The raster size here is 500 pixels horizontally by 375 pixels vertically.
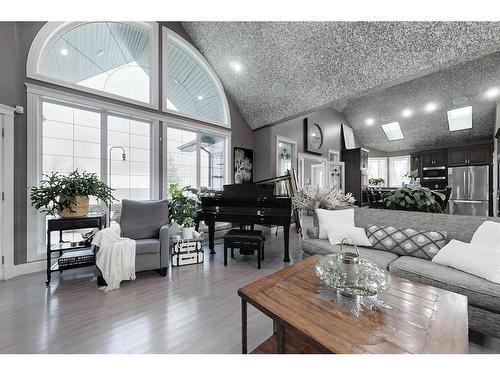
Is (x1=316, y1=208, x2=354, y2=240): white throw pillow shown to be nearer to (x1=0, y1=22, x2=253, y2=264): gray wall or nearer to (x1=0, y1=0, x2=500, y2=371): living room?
(x1=0, y1=0, x2=500, y2=371): living room

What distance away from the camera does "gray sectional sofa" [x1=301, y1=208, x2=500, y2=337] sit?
4.61ft

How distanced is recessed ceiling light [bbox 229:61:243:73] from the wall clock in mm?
2743

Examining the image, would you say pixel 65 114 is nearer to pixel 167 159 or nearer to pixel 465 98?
pixel 167 159

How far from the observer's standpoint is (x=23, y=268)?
8.61ft

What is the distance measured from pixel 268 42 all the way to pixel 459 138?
7.41 m

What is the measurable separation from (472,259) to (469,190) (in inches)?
262

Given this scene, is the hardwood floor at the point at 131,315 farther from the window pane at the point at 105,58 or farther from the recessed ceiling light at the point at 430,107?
the recessed ceiling light at the point at 430,107

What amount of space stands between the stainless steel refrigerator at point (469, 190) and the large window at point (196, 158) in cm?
727

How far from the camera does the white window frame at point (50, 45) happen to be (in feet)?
8.79

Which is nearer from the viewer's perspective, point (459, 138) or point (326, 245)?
point (326, 245)

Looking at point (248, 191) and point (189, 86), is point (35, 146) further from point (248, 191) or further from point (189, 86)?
point (248, 191)

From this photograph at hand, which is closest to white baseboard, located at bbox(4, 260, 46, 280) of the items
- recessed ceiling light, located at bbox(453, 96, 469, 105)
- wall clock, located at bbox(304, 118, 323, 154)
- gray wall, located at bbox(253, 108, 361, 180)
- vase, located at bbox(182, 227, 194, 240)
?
vase, located at bbox(182, 227, 194, 240)

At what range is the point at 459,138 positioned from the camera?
22.3 ft
